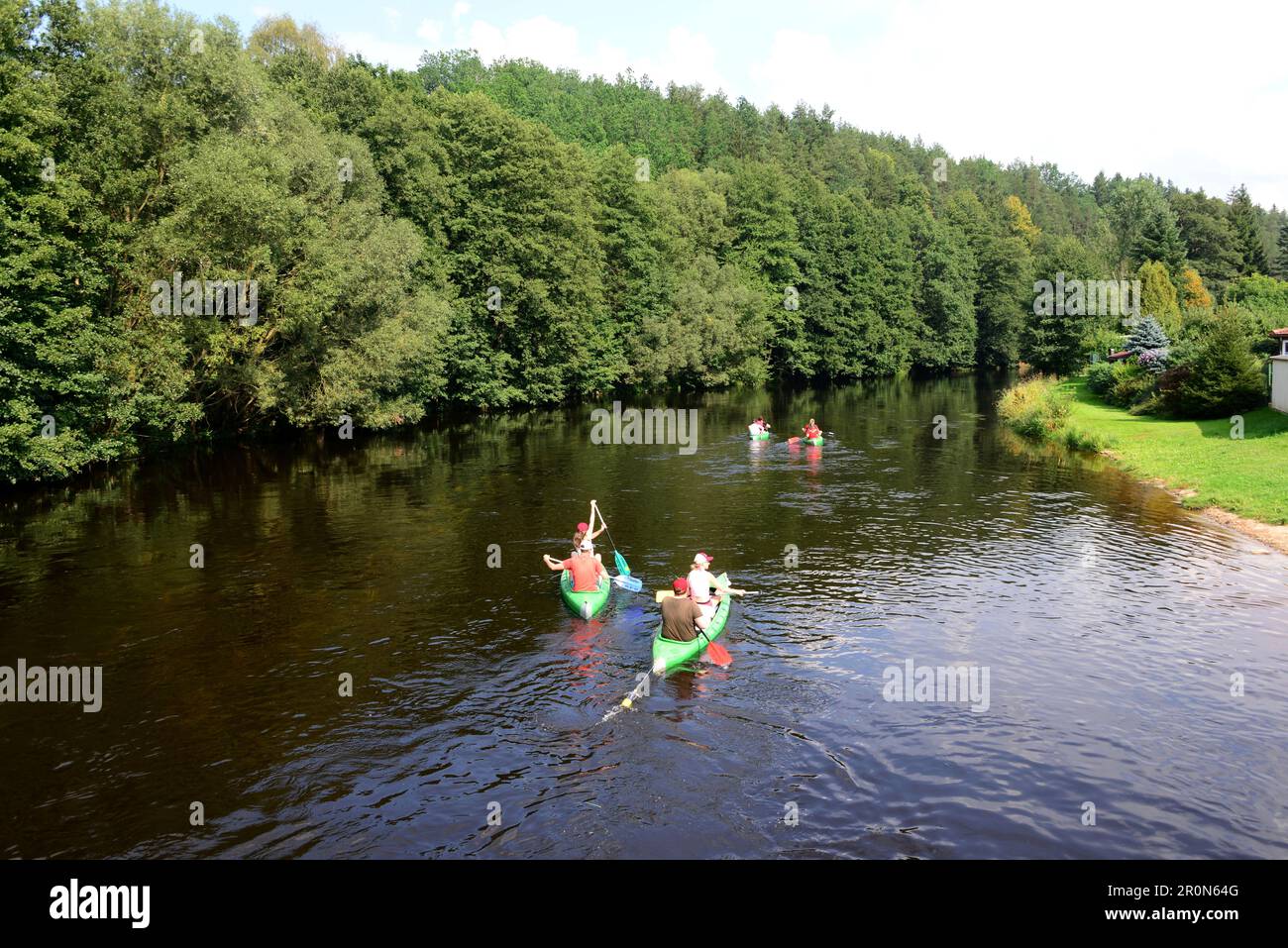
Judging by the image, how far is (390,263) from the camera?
2142 inches

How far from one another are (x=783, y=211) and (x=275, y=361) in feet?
238

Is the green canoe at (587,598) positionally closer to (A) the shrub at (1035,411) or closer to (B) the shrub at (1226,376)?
(B) the shrub at (1226,376)

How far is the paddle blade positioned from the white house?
38.0 metres

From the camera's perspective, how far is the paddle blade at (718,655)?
68.4ft

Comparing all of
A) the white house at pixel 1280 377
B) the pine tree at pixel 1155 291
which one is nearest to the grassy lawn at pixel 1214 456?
the white house at pixel 1280 377

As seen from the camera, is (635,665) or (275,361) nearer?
(635,665)

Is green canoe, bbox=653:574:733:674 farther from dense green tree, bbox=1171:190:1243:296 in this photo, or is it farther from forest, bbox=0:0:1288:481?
dense green tree, bbox=1171:190:1243:296

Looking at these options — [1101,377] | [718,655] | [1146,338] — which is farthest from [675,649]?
[1146,338]

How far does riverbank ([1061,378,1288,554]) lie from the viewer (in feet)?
109

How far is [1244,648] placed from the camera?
21.1m
